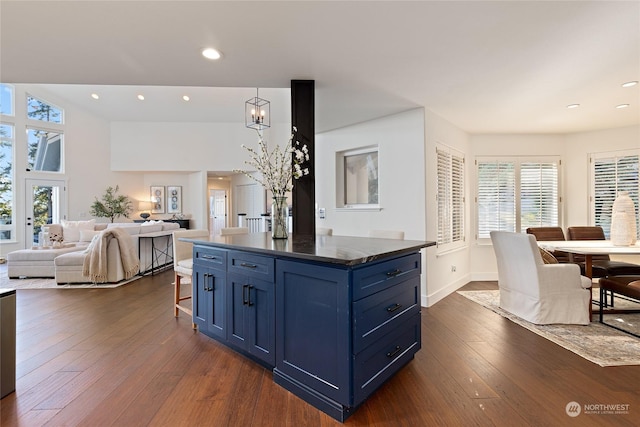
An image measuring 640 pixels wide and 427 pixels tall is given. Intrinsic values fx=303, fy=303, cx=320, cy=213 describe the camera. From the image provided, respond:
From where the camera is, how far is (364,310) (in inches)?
67.9

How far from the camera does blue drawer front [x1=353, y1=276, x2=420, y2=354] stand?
66.2 inches

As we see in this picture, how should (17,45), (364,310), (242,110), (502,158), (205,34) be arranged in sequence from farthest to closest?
(242,110) → (502,158) → (17,45) → (205,34) → (364,310)

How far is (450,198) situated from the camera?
4.45 meters

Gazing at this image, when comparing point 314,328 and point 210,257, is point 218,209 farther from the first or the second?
point 314,328

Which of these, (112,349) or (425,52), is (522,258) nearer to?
(425,52)

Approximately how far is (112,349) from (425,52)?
3566 millimetres

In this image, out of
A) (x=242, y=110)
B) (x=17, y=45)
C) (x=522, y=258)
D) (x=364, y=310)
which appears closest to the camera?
(x=364, y=310)

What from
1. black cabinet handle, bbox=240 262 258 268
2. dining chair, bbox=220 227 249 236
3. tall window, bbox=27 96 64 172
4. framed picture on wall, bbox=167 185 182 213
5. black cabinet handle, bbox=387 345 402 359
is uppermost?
tall window, bbox=27 96 64 172

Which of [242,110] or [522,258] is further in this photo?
[242,110]

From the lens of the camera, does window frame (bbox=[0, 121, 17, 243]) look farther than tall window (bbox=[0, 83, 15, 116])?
Yes

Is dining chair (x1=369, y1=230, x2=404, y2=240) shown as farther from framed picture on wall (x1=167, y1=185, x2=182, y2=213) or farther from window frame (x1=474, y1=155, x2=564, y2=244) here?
framed picture on wall (x1=167, y1=185, x2=182, y2=213)

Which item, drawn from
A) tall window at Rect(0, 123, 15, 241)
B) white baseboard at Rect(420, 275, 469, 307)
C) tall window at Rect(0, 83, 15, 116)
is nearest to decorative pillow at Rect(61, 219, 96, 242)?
tall window at Rect(0, 123, 15, 241)

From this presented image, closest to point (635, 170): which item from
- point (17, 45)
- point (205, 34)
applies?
point (205, 34)

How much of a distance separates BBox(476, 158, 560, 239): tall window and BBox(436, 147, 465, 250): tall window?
57 cm
